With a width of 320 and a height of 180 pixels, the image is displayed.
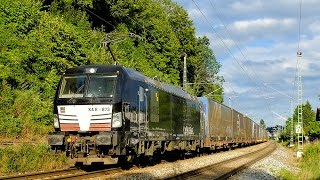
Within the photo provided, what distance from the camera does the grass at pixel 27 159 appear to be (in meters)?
17.2

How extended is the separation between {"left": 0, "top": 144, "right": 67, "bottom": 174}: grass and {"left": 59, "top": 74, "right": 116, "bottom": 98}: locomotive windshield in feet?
9.31

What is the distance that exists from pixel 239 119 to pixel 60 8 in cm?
2221

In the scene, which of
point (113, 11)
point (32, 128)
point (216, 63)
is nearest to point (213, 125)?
point (32, 128)

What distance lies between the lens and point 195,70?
89312 mm

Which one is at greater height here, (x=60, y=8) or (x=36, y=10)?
(x=60, y=8)

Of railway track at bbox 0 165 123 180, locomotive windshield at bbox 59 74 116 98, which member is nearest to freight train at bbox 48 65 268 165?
locomotive windshield at bbox 59 74 116 98

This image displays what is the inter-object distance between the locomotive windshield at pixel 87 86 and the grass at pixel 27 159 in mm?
2838

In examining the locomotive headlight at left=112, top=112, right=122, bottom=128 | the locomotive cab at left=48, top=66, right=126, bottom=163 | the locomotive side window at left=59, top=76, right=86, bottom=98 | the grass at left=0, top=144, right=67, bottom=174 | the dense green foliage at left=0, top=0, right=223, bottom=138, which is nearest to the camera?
the locomotive cab at left=48, top=66, right=126, bottom=163

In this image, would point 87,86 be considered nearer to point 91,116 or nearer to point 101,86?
point 101,86

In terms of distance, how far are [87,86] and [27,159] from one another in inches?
150

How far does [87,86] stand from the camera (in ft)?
57.8

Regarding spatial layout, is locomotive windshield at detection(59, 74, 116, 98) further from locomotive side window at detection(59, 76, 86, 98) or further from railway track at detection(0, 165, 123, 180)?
railway track at detection(0, 165, 123, 180)

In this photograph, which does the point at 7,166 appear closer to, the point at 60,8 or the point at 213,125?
the point at 213,125

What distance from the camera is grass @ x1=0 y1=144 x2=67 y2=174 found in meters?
17.2
